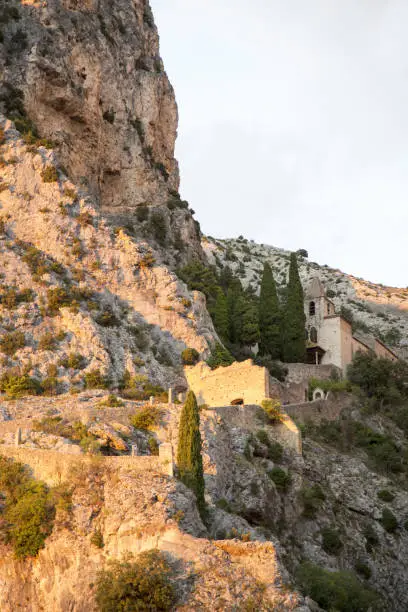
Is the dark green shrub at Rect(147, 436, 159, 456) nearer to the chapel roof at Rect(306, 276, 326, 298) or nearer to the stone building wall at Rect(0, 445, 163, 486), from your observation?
the stone building wall at Rect(0, 445, 163, 486)

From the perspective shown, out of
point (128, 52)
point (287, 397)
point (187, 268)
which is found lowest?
point (287, 397)

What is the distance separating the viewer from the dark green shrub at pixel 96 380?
4944 cm

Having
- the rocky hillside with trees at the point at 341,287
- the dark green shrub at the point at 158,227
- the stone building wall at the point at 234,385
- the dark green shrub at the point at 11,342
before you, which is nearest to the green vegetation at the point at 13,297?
the dark green shrub at the point at 11,342

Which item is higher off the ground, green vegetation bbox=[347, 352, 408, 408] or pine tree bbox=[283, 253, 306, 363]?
pine tree bbox=[283, 253, 306, 363]

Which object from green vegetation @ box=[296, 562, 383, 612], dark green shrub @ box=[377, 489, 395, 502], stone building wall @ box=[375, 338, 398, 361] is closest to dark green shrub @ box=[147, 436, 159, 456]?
green vegetation @ box=[296, 562, 383, 612]

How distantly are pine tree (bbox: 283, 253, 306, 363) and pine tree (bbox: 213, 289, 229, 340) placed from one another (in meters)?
4.43

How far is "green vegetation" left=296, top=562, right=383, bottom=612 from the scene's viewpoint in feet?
113

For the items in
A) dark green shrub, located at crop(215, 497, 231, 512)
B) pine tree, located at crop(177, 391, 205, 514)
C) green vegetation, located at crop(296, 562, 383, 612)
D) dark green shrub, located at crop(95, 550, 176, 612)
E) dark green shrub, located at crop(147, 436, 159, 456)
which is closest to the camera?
dark green shrub, located at crop(95, 550, 176, 612)

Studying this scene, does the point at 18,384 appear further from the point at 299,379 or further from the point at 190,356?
the point at 299,379

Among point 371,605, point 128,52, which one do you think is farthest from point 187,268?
point 371,605

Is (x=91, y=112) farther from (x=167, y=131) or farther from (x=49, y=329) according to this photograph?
(x=49, y=329)

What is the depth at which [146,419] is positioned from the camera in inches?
1538

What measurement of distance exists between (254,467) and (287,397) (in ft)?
44.0

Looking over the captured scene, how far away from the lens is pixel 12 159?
6100 cm
